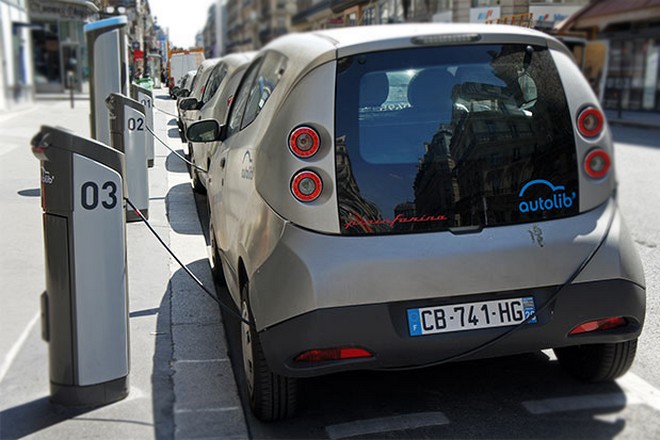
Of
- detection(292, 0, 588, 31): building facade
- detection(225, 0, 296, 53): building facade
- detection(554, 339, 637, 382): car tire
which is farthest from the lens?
detection(225, 0, 296, 53): building facade

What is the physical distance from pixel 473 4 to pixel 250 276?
97.7 inches

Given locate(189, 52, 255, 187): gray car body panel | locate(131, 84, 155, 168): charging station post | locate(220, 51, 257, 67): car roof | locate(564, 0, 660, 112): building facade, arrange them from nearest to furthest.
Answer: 1. locate(131, 84, 155, 168): charging station post
2. locate(189, 52, 255, 187): gray car body panel
3. locate(220, 51, 257, 67): car roof
4. locate(564, 0, 660, 112): building facade

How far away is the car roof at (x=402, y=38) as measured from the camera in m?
3.02

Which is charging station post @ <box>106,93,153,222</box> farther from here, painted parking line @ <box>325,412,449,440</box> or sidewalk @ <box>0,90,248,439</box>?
painted parking line @ <box>325,412,449,440</box>

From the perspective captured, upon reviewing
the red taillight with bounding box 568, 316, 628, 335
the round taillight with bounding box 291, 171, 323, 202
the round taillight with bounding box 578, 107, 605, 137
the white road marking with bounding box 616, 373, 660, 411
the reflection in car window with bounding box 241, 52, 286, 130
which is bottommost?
the white road marking with bounding box 616, 373, 660, 411

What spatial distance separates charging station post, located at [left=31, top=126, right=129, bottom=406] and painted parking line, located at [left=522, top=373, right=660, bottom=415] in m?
1.80

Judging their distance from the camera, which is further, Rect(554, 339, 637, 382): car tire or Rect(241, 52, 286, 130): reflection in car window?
Rect(241, 52, 286, 130): reflection in car window

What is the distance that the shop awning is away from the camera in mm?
26000

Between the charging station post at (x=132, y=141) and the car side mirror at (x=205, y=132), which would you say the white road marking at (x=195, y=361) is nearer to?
the car side mirror at (x=205, y=132)

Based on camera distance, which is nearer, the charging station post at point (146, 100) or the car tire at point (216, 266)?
the car tire at point (216, 266)

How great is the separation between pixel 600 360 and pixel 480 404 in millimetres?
567

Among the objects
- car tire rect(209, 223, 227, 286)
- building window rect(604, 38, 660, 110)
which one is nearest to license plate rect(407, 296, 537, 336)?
car tire rect(209, 223, 227, 286)

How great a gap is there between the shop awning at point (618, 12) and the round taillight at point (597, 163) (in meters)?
24.4

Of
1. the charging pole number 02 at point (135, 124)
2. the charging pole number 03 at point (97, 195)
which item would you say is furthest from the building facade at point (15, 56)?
the charging pole number 02 at point (135, 124)
